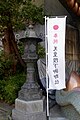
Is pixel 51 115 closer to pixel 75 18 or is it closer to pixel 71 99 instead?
pixel 71 99

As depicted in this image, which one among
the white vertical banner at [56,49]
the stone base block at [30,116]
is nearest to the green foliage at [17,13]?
the white vertical banner at [56,49]

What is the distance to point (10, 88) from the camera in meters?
6.48

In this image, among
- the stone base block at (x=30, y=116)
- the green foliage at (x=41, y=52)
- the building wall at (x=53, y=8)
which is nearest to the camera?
the stone base block at (x=30, y=116)

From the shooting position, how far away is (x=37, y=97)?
17.5ft

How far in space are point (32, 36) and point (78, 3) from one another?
4254 mm

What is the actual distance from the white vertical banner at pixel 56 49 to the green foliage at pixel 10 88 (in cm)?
188

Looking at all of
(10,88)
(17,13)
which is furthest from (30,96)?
(17,13)

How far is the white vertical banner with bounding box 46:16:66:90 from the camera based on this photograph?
16.2ft

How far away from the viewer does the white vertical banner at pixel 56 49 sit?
4.94 metres

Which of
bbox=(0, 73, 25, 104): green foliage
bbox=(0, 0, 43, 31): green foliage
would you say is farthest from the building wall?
bbox=(0, 73, 25, 104): green foliage

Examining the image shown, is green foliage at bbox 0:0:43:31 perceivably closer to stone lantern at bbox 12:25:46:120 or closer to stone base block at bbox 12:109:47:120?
stone lantern at bbox 12:25:46:120

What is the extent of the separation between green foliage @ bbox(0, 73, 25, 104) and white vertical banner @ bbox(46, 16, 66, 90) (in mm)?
1876

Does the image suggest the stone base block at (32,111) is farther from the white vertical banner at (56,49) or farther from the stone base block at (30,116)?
the white vertical banner at (56,49)

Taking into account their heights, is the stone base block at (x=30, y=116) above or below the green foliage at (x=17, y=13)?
below
